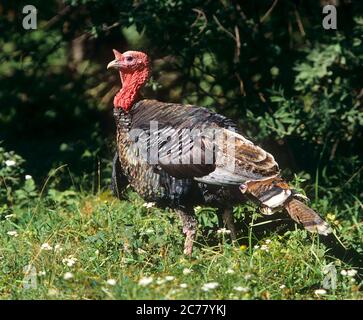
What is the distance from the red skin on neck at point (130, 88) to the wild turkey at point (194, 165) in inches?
3.1

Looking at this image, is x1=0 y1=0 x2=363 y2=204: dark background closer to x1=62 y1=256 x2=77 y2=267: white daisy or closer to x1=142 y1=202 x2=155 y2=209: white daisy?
x1=142 y1=202 x2=155 y2=209: white daisy

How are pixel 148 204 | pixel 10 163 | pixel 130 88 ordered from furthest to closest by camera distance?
pixel 10 163, pixel 130 88, pixel 148 204

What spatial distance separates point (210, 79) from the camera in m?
7.72

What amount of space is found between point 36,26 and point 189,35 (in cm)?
133

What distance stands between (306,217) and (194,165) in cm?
67

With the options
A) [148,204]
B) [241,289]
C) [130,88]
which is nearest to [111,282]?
[241,289]

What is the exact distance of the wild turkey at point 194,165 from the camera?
5.09 metres

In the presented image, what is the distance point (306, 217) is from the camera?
5.04m

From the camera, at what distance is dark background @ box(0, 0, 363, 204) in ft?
22.2

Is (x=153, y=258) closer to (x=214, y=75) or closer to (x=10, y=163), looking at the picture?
(x=10, y=163)

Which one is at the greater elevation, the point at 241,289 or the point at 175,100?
the point at 175,100

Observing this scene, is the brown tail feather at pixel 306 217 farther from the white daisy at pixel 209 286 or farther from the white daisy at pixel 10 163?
the white daisy at pixel 10 163

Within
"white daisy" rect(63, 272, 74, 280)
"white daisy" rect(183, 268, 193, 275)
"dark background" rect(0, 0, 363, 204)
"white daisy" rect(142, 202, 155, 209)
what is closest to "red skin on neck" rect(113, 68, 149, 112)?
"white daisy" rect(142, 202, 155, 209)

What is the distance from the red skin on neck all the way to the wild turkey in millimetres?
78
